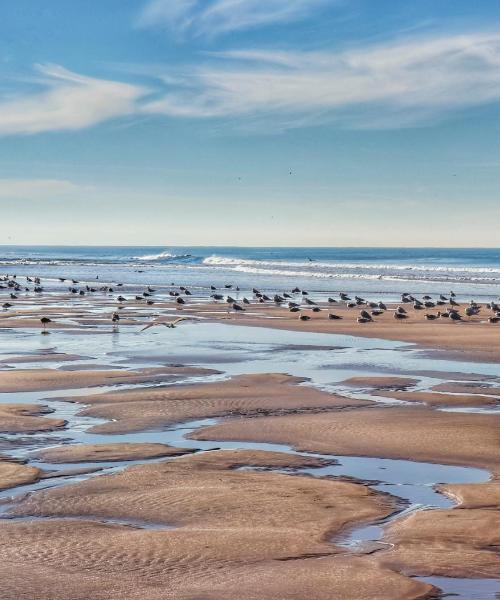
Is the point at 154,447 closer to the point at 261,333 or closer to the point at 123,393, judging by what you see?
the point at 123,393

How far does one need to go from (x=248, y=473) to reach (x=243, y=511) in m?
1.72

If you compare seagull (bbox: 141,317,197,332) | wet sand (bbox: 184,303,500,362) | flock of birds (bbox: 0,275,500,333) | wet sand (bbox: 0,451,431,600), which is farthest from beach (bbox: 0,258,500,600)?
flock of birds (bbox: 0,275,500,333)

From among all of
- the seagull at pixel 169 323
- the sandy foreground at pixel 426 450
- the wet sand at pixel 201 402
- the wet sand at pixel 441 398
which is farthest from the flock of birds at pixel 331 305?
the sandy foreground at pixel 426 450

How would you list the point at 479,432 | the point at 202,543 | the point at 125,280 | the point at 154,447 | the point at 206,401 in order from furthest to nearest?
the point at 125,280
the point at 206,401
the point at 479,432
the point at 154,447
the point at 202,543

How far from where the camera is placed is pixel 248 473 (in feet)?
43.3

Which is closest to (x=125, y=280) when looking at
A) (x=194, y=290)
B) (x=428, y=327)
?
(x=194, y=290)

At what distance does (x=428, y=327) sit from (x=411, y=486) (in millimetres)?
24199

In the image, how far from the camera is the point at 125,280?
80.2 metres

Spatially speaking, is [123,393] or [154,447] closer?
[154,447]

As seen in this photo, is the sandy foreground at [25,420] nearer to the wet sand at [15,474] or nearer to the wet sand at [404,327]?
the wet sand at [15,474]

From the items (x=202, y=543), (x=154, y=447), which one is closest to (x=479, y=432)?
(x=154, y=447)

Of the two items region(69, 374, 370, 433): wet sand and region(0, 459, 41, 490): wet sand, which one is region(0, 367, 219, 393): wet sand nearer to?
region(69, 374, 370, 433): wet sand

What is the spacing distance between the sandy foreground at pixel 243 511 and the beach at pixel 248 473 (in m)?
0.03

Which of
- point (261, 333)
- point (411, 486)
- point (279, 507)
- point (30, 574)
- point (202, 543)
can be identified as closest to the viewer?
point (30, 574)
